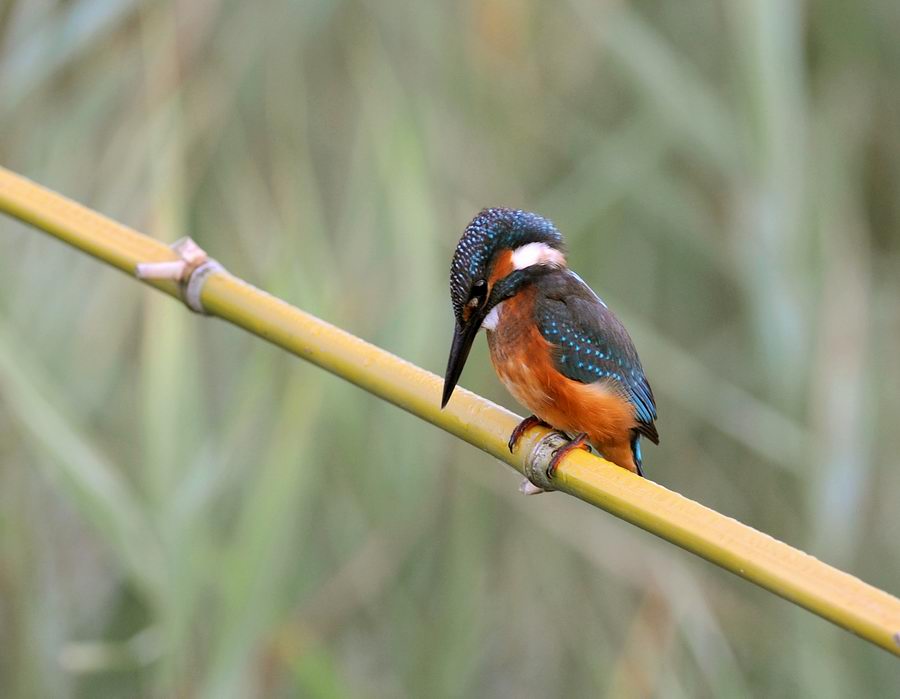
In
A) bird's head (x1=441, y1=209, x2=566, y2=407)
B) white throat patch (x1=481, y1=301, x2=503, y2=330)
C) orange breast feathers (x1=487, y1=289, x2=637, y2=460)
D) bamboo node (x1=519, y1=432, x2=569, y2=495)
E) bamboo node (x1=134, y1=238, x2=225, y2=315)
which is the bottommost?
bamboo node (x1=519, y1=432, x2=569, y2=495)

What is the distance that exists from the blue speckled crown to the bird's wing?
0.06m

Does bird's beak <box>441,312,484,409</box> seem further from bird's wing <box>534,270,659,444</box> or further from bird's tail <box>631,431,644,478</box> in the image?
bird's tail <box>631,431,644,478</box>

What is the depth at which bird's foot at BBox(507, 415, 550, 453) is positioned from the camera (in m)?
1.26

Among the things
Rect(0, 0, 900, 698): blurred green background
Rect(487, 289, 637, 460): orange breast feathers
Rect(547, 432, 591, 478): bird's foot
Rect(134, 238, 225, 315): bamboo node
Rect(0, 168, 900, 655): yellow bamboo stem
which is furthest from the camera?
Rect(0, 0, 900, 698): blurred green background

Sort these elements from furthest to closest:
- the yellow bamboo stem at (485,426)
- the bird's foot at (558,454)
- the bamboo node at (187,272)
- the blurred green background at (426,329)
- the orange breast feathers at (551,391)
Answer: the blurred green background at (426,329) < the orange breast feathers at (551,391) < the bamboo node at (187,272) < the bird's foot at (558,454) < the yellow bamboo stem at (485,426)

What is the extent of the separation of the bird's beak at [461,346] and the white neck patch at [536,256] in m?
0.10

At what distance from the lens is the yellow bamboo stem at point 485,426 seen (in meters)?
0.90

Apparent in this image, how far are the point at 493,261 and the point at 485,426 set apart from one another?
411mm

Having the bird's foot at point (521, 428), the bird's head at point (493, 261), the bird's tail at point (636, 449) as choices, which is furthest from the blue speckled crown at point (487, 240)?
the bird's tail at point (636, 449)

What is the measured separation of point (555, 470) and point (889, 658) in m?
1.47

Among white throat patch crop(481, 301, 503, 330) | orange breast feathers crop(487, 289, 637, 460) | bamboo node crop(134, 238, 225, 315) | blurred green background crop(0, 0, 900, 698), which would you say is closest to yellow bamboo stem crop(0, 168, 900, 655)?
bamboo node crop(134, 238, 225, 315)

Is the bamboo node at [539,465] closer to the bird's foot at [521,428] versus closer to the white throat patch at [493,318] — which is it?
the bird's foot at [521,428]

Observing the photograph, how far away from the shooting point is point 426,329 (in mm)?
1923

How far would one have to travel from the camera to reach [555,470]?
121cm
